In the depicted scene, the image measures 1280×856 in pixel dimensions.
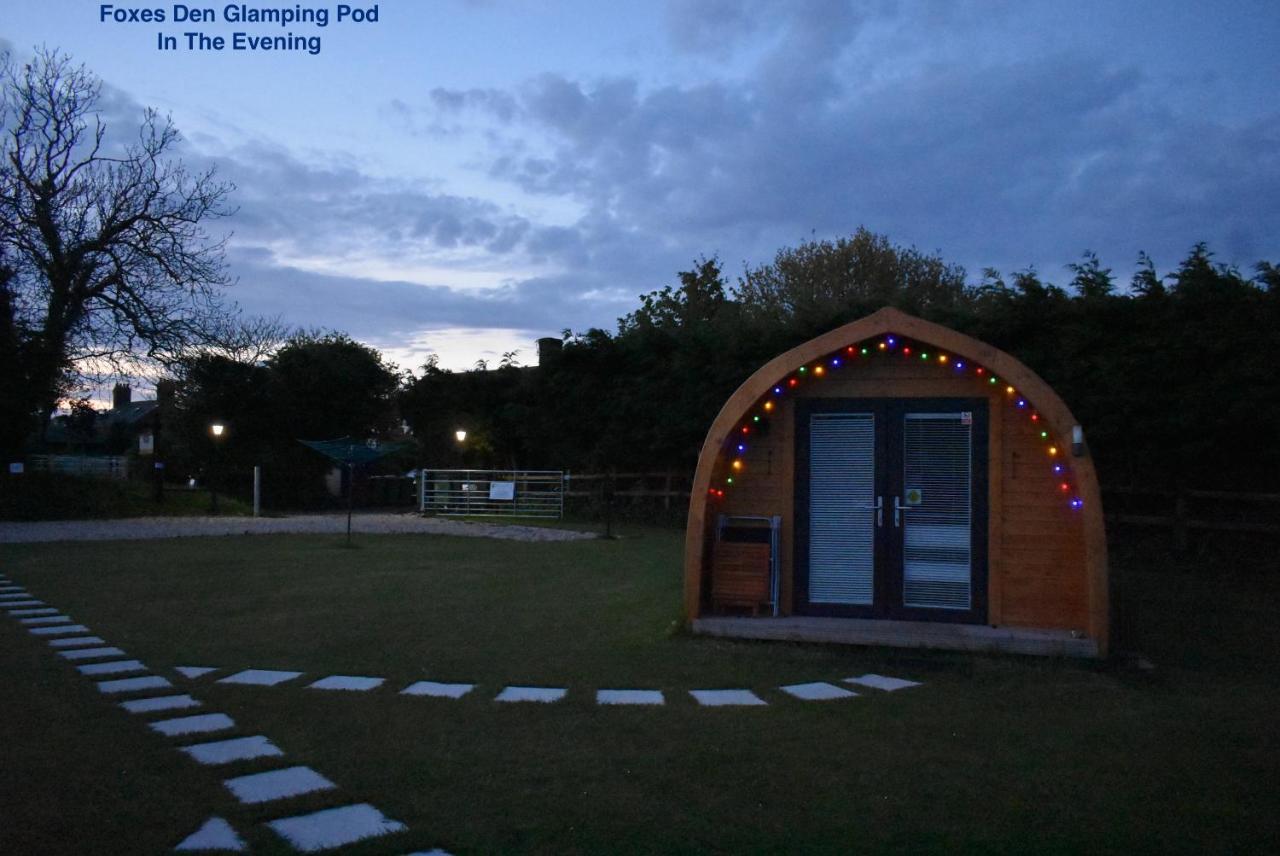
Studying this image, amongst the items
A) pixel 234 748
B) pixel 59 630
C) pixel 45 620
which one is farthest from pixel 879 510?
pixel 45 620

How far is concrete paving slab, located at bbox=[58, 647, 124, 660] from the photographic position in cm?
719

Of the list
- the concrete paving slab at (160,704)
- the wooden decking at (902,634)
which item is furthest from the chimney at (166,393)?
the wooden decking at (902,634)

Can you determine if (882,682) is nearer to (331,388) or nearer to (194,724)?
(194,724)

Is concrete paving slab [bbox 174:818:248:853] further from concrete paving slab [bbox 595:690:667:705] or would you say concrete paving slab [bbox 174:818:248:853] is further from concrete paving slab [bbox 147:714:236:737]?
concrete paving slab [bbox 595:690:667:705]

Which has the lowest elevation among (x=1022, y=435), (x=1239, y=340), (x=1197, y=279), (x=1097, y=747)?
(x=1097, y=747)

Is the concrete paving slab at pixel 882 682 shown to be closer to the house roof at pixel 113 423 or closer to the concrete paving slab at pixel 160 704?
the concrete paving slab at pixel 160 704

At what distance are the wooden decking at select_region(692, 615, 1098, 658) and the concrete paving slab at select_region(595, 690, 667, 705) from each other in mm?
1788

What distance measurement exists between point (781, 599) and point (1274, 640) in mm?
4225

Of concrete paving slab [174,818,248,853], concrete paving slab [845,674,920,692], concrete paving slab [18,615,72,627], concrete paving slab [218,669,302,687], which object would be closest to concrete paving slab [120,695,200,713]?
concrete paving slab [218,669,302,687]

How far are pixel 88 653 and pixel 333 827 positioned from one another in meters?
4.59

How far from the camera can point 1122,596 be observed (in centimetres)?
1054

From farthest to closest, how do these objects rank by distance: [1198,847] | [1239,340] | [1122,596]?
1. [1239,340]
2. [1122,596]
3. [1198,847]

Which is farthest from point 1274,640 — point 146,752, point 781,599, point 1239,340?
point 146,752

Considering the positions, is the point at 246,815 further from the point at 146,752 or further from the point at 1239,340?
Answer: the point at 1239,340
